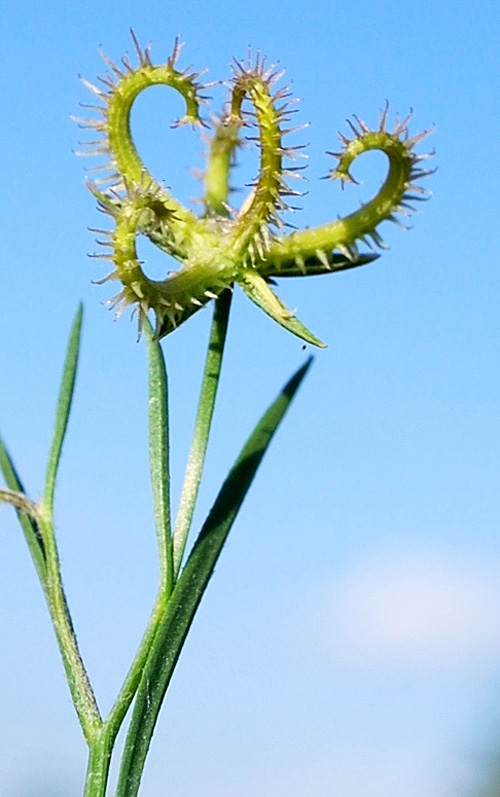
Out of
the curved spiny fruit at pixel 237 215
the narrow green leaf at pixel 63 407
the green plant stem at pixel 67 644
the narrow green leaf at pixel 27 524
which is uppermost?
the curved spiny fruit at pixel 237 215

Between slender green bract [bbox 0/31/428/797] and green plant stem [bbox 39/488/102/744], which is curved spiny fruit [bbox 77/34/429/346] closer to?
slender green bract [bbox 0/31/428/797]

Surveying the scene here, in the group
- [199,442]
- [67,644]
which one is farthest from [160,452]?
[67,644]

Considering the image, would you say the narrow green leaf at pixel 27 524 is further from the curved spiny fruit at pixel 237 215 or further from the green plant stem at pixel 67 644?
the curved spiny fruit at pixel 237 215

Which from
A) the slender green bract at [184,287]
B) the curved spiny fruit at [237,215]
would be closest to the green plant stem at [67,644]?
the slender green bract at [184,287]

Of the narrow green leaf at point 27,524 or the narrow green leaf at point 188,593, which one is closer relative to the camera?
the narrow green leaf at point 188,593

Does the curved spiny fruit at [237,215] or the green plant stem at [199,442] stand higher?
the curved spiny fruit at [237,215]

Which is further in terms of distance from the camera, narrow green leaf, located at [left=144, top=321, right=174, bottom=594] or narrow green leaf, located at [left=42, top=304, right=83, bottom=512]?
narrow green leaf, located at [left=42, top=304, right=83, bottom=512]

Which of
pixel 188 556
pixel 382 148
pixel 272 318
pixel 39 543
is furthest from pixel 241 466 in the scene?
pixel 382 148

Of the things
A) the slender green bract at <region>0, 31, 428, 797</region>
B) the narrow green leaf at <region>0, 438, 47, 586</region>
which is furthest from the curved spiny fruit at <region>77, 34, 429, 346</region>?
the narrow green leaf at <region>0, 438, 47, 586</region>

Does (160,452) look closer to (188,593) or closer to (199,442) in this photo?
(199,442)
